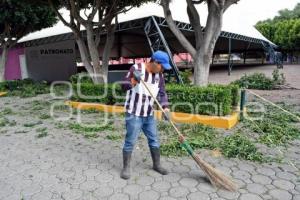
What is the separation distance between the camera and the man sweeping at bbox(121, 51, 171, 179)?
404cm

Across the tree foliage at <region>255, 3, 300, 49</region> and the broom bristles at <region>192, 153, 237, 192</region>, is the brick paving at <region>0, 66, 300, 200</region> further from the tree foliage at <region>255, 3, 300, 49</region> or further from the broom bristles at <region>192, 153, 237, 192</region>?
the tree foliage at <region>255, 3, 300, 49</region>

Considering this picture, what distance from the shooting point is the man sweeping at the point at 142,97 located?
159 inches

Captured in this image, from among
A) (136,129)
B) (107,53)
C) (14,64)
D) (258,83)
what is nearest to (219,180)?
(136,129)

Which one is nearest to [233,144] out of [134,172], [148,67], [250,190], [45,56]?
[250,190]

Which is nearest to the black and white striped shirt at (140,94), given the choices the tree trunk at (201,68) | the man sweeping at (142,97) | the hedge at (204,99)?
the man sweeping at (142,97)

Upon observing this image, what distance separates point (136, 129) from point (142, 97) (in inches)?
18.1

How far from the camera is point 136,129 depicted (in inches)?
166

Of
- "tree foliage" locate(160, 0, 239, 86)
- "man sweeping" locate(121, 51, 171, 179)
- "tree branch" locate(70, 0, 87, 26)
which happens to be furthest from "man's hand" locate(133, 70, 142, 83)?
"tree branch" locate(70, 0, 87, 26)

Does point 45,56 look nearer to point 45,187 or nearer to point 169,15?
point 169,15

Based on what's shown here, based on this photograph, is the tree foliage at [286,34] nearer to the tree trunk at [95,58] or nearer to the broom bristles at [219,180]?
the tree trunk at [95,58]

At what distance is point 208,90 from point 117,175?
140 inches

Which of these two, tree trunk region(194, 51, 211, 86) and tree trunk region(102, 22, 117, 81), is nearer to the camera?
tree trunk region(194, 51, 211, 86)

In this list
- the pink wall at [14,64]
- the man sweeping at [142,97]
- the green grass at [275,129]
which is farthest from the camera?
the pink wall at [14,64]

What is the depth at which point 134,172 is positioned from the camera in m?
4.56
